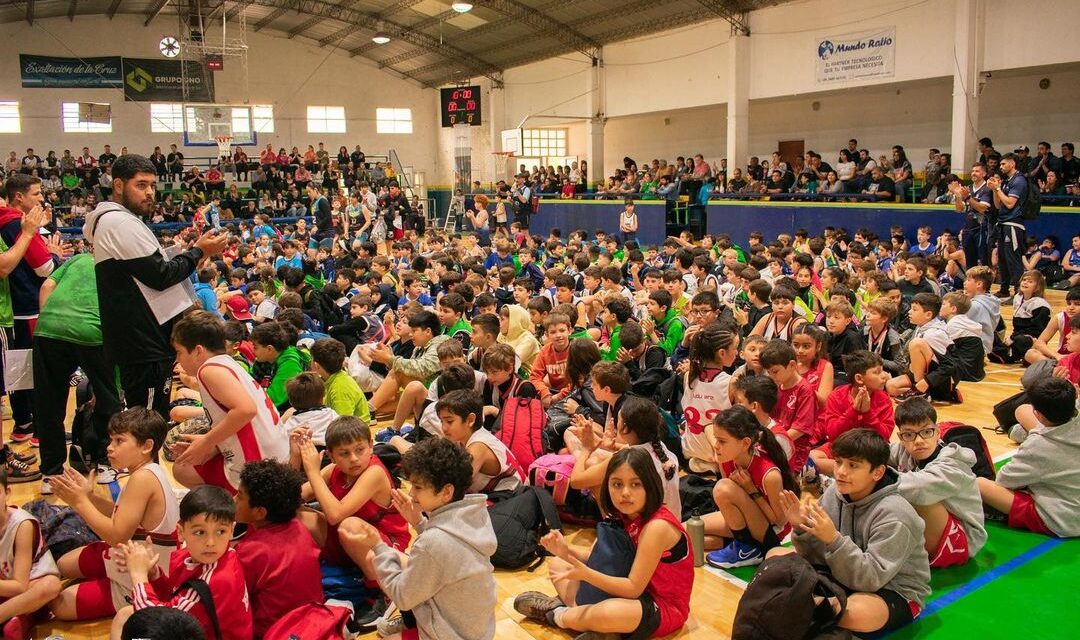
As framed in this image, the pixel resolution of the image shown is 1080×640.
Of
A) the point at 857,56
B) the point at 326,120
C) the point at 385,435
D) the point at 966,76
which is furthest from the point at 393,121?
the point at 385,435

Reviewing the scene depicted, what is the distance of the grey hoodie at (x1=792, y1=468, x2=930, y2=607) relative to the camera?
10.1ft

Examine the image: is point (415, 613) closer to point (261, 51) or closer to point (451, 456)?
point (451, 456)

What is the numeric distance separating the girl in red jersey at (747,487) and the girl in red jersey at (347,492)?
1.46 meters

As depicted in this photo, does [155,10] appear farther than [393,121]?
No

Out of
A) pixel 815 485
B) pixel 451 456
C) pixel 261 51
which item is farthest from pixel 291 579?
pixel 261 51

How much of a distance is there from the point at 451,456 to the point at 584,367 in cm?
251

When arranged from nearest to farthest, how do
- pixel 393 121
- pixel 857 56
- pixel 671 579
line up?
1. pixel 671 579
2. pixel 857 56
3. pixel 393 121

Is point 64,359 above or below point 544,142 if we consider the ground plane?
below

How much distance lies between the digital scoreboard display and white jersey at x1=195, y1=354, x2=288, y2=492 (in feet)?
67.7

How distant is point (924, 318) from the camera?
251 inches

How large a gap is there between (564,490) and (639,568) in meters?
1.30

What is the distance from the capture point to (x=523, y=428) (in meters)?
4.61

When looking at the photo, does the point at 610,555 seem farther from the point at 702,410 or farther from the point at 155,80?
the point at 155,80

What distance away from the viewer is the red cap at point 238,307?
26.1 feet
